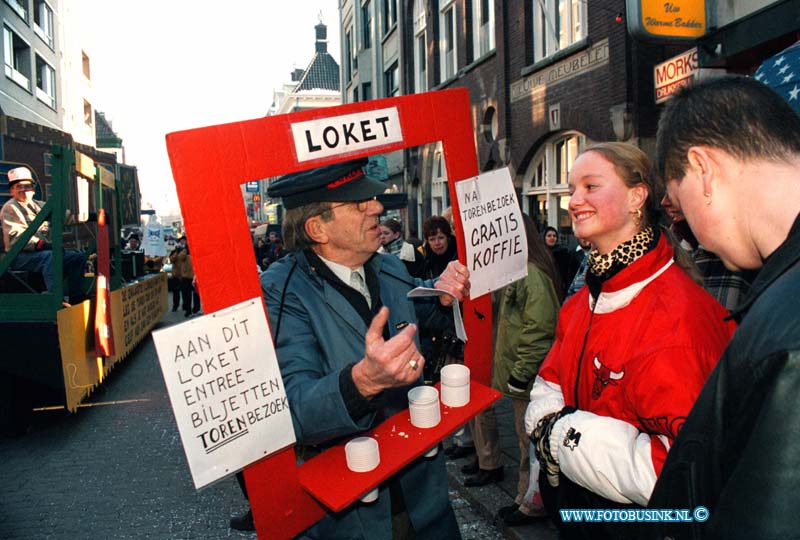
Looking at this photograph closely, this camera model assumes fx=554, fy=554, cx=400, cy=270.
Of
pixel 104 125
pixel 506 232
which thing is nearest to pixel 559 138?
pixel 506 232

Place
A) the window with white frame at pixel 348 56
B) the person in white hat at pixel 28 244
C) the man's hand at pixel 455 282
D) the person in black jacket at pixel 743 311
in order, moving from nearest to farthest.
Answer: the person in black jacket at pixel 743 311
the man's hand at pixel 455 282
the person in white hat at pixel 28 244
the window with white frame at pixel 348 56

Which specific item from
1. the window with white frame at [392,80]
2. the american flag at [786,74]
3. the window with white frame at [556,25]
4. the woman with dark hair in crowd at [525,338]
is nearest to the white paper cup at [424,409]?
the woman with dark hair in crowd at [525,338]

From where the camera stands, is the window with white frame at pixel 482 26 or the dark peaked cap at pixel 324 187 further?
the window with white frame at pixel 482 26

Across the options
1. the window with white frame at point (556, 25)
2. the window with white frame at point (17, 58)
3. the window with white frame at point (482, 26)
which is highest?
the window with white frame at point (17, 58)

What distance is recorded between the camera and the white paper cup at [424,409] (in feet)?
5.80

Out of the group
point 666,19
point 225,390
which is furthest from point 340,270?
point 666,19

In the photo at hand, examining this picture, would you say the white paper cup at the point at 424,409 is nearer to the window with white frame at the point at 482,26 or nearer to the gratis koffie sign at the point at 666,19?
the gratis koffie sign at the point at 666,19

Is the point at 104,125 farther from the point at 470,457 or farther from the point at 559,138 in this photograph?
the point at 470,457

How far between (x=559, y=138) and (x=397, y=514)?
10.4 meters

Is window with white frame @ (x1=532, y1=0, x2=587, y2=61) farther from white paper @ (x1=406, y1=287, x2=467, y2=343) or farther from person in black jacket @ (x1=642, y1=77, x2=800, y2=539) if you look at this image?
person in black jacket @ (x1=642, y1=77, x2=800, y2=539)

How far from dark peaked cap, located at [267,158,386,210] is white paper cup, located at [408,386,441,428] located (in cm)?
73

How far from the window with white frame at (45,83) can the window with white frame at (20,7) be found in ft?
6.57

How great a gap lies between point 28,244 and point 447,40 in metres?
14.0

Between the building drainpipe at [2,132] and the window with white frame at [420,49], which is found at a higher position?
the window with white frame at [420,49]
